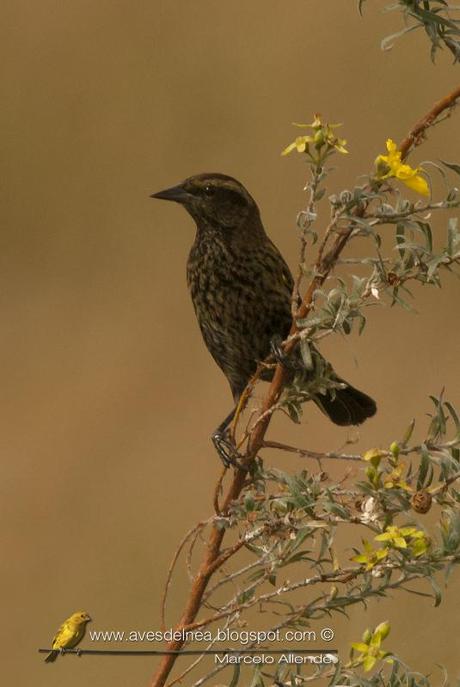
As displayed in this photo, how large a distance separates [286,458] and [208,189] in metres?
2.00

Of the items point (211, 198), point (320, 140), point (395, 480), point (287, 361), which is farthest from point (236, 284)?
point (395, 480)

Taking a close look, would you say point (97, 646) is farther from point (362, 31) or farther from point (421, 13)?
point (362, 31)

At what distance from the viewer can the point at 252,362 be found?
9.82 ft

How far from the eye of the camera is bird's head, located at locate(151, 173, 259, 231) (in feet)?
10.2

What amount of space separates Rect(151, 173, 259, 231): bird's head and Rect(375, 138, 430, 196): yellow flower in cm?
155

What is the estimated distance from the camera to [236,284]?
3016 millimetres

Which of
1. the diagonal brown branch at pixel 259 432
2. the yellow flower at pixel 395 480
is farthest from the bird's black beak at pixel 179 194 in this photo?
the yellow flower at pixel 395 480

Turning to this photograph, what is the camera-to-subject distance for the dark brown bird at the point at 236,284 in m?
2.95

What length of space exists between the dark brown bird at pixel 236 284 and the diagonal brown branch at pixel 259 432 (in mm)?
1139

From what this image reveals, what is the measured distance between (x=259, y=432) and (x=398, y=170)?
15.9 inches

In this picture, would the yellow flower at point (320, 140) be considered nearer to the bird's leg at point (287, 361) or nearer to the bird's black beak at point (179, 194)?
the bird's leg at point (287, 361)

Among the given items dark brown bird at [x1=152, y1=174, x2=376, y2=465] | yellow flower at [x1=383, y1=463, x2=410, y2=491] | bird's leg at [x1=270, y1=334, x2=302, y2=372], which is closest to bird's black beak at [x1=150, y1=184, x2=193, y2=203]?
dark brown bird at [x1=152, y1=174, x2=376, y2=465]

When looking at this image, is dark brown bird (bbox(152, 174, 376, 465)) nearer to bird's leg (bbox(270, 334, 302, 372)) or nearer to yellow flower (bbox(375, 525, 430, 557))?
bird's leg (bbox(270, 334, 302, 372))

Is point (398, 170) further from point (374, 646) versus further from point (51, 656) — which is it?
point (51, 656)
